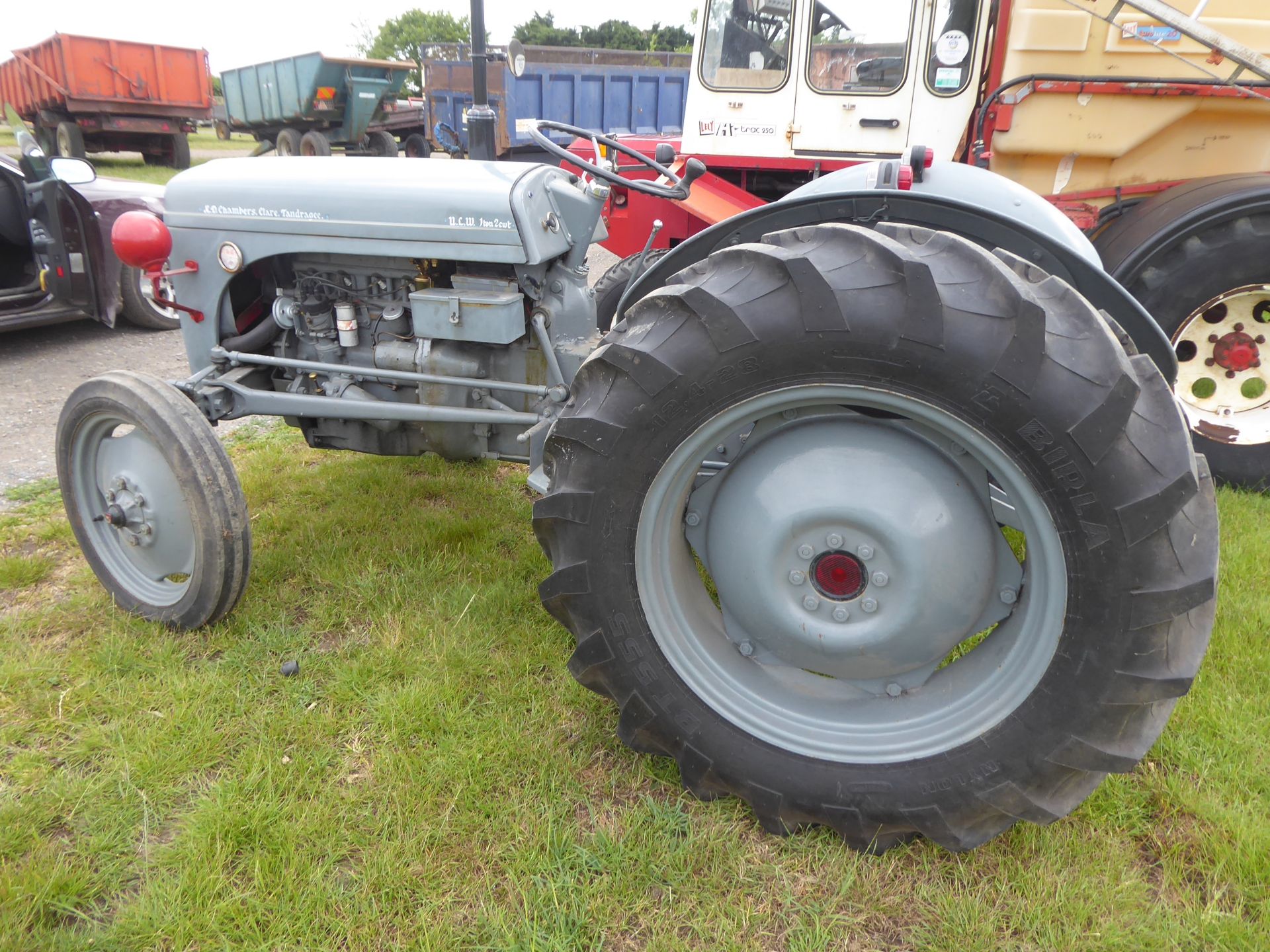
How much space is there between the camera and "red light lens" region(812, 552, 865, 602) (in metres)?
1.75

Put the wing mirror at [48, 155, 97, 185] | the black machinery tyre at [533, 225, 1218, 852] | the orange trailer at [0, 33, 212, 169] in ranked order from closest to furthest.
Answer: the black machinery tyre at [533, 225, 1218, 852] → the wing mirror at [48, 155, 97, 185] → the orange trailer at [0, 33, 212, 169]

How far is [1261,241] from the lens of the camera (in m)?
3.39

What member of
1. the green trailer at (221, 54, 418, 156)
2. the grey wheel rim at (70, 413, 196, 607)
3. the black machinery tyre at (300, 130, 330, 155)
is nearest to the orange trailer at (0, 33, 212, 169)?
the green trailer at (221, 54, 418, 156)

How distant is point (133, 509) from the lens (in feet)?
8.05

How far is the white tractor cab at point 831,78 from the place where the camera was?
459 cm

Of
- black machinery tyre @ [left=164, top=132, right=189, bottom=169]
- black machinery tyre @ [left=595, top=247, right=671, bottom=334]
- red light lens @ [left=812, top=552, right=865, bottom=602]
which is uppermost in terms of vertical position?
black machinery tyre @ [left=164, top=132, right=189, bottom=169]

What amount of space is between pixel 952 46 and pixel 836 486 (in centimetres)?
392

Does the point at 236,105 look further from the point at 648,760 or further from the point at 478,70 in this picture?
the point at 648,760

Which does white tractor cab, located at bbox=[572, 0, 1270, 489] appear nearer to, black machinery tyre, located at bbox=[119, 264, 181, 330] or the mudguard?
the mudguard

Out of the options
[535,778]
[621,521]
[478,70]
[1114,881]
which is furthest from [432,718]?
[478,70]

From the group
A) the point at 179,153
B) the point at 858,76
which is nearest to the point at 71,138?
the point at 179,153

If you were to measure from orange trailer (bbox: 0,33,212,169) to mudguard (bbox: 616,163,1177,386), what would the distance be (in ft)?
52.1

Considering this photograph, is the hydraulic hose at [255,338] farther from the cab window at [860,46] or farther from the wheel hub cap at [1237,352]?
the wheel hub cap at [1237,352]

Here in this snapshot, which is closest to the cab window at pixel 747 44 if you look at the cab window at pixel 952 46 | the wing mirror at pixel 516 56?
the cab window at pixel 952 46
